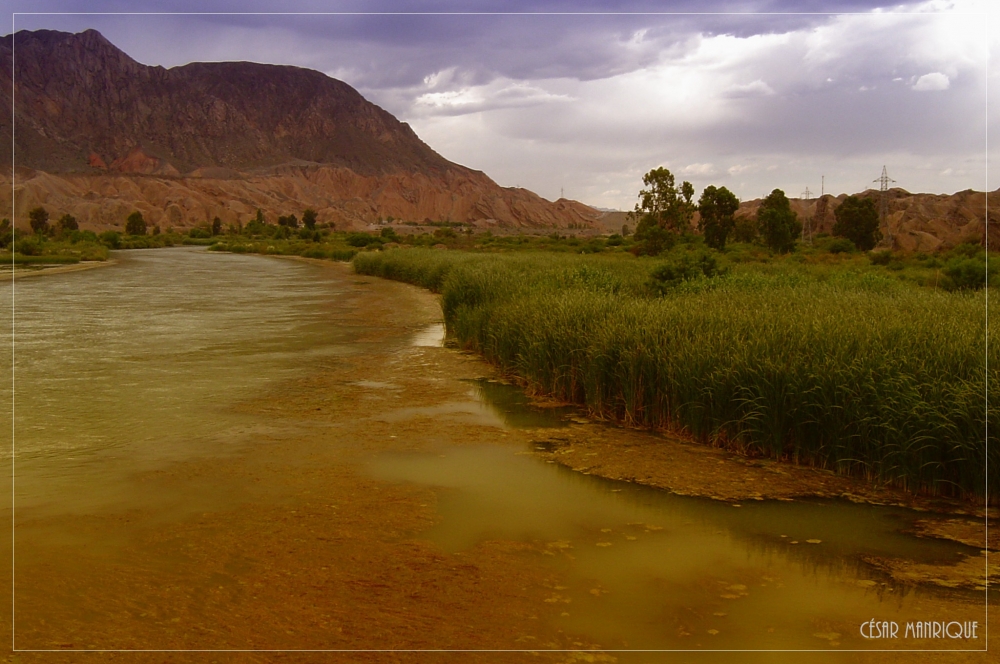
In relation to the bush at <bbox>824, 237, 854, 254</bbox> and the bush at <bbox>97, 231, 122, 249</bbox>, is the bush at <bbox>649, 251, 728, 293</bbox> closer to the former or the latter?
the bush at <bbox>824, 237, 854, 254</bbox>

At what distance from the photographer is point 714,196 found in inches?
1930

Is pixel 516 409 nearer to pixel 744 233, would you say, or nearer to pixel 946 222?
pixel 744 233

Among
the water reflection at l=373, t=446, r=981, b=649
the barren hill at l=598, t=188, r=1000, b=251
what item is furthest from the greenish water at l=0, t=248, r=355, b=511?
the barren hill at l=598, t=188, r=1000, b=251

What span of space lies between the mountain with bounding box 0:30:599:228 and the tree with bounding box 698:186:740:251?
288 ft

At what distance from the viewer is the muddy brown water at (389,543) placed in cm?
492

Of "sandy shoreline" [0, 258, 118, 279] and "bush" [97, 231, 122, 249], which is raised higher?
"bush" [97, 231, 122, 249]

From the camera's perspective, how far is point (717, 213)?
49.1 metres

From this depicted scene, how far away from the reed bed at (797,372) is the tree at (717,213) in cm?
3634

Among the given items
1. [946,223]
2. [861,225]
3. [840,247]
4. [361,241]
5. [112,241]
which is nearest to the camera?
[840,247]

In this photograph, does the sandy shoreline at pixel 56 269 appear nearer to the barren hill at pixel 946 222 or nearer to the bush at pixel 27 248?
the bush at pixel 27 248

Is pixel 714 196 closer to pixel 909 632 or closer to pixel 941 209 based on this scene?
pixel 941 209

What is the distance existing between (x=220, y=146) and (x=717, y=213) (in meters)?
134

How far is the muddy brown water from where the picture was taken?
4922 mm

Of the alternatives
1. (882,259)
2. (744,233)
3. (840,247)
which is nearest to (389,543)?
(882,259)
